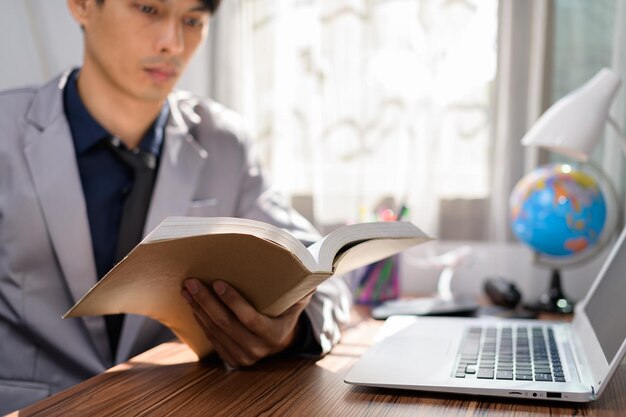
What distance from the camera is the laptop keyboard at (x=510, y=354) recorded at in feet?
2.78

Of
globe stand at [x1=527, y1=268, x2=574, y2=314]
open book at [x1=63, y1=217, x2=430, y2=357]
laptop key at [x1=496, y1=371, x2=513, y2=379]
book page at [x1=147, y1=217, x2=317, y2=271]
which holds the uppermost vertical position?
book page at [x1=147, y1=217, x2=317, y2=271]

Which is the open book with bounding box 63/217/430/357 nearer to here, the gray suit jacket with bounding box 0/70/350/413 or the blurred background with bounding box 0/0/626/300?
the gray suit jacket with bounding box 0/70/350/413

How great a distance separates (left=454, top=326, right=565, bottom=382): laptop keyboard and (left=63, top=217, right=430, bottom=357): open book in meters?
0.18

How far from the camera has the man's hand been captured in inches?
33.6

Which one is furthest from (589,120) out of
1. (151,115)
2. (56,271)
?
(56,271)

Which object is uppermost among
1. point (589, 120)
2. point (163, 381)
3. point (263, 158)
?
point (589, 120)

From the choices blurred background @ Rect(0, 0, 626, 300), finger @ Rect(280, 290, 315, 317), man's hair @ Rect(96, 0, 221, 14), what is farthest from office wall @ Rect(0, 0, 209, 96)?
finger @ Rect(280, 290, 315, 317)

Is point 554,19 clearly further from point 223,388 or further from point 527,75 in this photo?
point 223,388

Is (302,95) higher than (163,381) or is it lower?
higher

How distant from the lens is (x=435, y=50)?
181 cm

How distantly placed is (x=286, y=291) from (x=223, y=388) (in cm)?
16

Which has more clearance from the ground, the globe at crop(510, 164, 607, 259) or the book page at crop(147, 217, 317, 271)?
the book page at crop(147, 217, 317, 271)

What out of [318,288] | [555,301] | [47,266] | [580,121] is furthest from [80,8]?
[555,301]

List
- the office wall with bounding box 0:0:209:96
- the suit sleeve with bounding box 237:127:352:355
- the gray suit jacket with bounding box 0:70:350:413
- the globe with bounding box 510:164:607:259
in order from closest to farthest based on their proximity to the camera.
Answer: the suit sleeve with bounding box 237:127:352:355, the gray suit jacket with bounding box 0:70:350:413, the globe with bounding box 510:164:607:259, the office wall with bounding box 0:0:209:96
